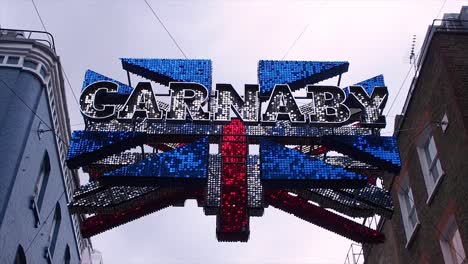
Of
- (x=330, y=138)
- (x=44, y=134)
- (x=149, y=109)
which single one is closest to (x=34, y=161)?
(x=44, y=134)

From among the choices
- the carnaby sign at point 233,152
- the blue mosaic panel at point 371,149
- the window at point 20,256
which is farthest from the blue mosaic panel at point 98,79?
the window at point 20,256

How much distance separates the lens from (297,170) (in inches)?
556

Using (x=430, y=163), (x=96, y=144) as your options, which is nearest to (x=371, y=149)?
(x=96, y=144)

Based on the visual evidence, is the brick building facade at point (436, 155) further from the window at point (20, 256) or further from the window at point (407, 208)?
the window at point (20, 256)

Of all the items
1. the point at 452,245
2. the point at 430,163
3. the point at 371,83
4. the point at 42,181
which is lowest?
the point at 452,245

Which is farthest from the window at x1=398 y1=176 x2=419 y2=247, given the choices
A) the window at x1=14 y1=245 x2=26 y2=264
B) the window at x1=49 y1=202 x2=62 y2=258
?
the window at x1=49 y1=202 x2=62 y2=258

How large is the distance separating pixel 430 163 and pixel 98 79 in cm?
1037

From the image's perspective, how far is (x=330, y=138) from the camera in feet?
49.0

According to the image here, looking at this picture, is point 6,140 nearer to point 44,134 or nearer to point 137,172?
point 44,134

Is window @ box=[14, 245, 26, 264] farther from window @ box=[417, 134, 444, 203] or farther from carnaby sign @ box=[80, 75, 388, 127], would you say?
window @ box=[417, 134, 444, 203]

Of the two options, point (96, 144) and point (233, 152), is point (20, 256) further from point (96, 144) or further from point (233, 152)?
point (233, 152)

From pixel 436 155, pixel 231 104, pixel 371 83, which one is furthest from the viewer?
pixel 436 155

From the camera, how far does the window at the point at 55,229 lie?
76.9 feet

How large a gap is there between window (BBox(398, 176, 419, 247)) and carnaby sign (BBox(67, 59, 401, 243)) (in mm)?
6505
